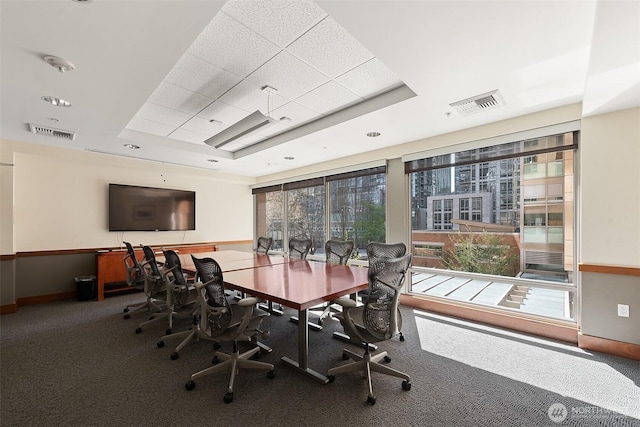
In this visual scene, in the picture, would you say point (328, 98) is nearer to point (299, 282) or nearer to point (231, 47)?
point (231, 47)

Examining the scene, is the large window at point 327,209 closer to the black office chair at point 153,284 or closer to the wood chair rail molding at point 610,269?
the wood chair rail molding at point 610,269

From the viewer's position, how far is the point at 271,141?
14.9 feet

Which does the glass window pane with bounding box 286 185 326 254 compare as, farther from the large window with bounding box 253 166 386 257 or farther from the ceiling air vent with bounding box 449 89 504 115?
the ceiling air vent with bounding box 449 89 504 115

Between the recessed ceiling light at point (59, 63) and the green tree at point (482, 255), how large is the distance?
4723 mm

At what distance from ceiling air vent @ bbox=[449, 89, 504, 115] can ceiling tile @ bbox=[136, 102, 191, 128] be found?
3312 mm

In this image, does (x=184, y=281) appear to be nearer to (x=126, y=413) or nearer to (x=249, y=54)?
(x=126, y=413)

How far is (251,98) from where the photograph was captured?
3135 millimetres

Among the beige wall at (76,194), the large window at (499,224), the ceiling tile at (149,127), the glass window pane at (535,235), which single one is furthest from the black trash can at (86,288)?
the glass window pane at (535,235)

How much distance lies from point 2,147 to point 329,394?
584 centimetres

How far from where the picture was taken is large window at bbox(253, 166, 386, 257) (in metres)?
5.15

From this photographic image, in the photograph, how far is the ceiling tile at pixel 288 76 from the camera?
7.98 feet

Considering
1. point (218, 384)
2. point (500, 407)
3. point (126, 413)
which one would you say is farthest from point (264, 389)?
point (500, 407)

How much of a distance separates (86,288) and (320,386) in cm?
468

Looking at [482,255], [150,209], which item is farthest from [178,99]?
[482,255]
